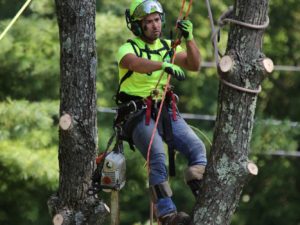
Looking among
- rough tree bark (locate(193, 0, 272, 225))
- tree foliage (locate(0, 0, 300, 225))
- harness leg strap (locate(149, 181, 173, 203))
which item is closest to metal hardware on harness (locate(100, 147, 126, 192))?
harness leg strap (locate(149, 181, 173, 203))

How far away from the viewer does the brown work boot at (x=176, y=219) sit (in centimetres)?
539

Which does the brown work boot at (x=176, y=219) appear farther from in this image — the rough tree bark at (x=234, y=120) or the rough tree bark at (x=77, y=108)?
the rough tree bark at (x=77, y=108)

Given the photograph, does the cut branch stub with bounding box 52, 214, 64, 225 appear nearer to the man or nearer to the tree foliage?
the man

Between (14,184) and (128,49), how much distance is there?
663 cm

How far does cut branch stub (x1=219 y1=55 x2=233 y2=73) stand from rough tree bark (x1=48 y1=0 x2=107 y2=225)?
1220 millimetres

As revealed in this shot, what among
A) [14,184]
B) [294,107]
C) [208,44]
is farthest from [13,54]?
[294,107]

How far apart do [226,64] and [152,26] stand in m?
1.07

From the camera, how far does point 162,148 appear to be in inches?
229

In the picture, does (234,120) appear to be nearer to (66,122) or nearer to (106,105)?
(66,122)

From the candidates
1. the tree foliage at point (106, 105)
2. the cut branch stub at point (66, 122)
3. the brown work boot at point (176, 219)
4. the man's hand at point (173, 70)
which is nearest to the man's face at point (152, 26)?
the man's hand at point (173, 70)

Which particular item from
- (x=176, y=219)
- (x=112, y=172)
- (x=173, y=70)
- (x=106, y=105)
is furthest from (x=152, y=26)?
(x=106, y=105)

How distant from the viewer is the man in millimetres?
5699

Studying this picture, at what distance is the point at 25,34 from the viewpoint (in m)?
12.7

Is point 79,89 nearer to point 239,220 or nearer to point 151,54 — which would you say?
point 151,54
